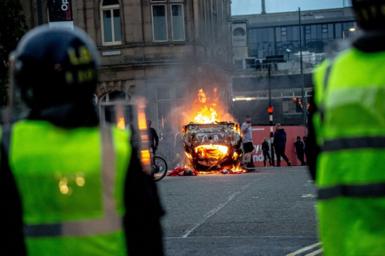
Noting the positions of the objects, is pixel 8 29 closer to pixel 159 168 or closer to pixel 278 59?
pixel 159 168

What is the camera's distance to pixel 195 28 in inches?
1544

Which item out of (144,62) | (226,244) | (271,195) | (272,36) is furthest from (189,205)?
(272,36)

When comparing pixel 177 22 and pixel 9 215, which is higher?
pixel 177 22

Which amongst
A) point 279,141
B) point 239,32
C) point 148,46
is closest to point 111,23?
point 148,46

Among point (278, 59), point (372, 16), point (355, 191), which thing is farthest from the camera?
point (278, 59)

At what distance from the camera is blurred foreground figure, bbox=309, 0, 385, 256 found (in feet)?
9.82

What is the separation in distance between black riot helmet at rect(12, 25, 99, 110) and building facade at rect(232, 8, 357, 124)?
50944 mm

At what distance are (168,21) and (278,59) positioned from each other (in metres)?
39.2

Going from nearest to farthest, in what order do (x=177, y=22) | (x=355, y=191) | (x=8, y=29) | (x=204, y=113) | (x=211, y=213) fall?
(x=355, y=191), (x=211, y=213), (x=8, y=29), (x=204, y=113), (x=177, y=22)

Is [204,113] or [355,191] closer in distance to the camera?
[355,191]

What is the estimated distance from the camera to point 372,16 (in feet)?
10.4

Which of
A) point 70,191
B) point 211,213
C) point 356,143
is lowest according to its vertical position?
point 211,213

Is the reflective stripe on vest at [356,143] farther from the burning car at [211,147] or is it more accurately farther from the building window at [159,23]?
the building window at [159,23]

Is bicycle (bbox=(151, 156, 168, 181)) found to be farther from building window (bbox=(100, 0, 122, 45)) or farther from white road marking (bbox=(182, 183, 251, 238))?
building window (bbox=(100, 0, 122, 45))
